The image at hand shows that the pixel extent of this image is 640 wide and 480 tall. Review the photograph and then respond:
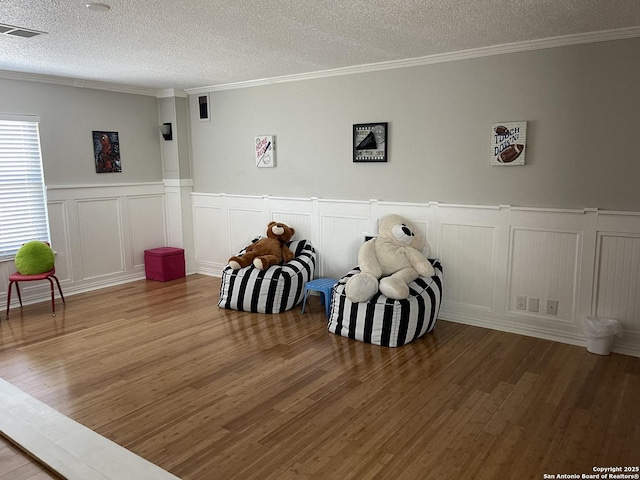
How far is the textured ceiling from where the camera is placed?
117 inches

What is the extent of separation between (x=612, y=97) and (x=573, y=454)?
8.57 feet

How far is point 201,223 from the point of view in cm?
650

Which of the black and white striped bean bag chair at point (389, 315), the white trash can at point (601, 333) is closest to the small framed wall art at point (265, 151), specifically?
the black and white striped bean bag chair at point (389, 315)

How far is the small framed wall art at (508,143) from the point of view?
404cm

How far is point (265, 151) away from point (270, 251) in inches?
50.4

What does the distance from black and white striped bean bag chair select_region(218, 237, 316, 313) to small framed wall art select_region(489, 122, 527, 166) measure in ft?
7.07

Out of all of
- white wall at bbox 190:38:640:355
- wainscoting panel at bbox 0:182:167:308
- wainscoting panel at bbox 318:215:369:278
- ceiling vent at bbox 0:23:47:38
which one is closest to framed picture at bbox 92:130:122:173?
wainscoting panel at bbox 0:182:167:308

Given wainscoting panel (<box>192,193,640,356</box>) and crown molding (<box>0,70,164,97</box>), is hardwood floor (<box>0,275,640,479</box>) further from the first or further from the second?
crown molding (<box>0,70,164,97</box>)

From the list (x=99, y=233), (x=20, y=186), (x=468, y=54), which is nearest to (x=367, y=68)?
(x=468, y=54)

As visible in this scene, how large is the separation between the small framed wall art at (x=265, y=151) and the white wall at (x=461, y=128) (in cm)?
7

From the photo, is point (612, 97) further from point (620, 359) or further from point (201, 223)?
point (201, 223)

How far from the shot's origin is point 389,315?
3930mm

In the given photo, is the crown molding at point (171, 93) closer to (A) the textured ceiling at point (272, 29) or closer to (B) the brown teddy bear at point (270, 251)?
(A) the textured ceiling at point (272, 29)

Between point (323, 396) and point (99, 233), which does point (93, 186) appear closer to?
point (99, 233)
